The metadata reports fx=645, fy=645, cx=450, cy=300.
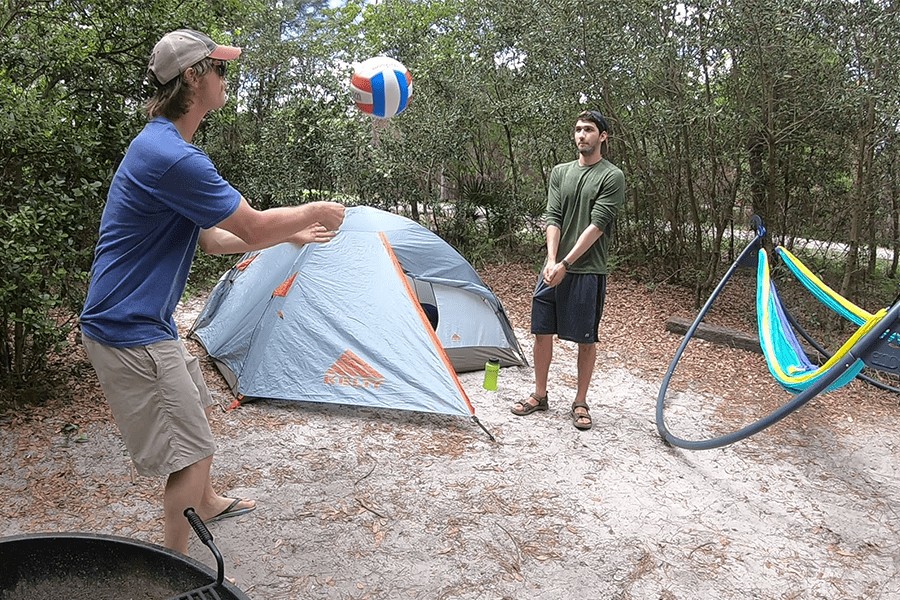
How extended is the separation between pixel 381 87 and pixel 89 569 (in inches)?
136

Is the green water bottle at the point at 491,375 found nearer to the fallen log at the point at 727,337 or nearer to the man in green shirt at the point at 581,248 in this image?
the man in green shirt at the point at 581,248

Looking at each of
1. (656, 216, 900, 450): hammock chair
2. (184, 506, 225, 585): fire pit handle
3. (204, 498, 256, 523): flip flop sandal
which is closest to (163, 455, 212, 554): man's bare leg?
(184, 506, 225, 585): fire pit handle

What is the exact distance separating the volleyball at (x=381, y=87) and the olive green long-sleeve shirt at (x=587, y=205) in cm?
124

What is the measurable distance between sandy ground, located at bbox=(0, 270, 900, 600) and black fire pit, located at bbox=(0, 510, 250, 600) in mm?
907

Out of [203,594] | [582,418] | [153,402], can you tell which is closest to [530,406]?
[582,418]

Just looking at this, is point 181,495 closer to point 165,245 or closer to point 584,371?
point 165,245

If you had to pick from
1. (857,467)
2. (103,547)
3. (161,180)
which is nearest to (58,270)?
(161,180)

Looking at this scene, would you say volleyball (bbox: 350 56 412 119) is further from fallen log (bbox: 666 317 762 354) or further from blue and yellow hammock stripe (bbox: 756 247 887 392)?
fallen log (bbox: 666 317 762 354)

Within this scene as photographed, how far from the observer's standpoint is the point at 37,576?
1496 mm

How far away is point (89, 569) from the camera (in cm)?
151

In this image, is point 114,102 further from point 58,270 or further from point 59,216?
point 58,270

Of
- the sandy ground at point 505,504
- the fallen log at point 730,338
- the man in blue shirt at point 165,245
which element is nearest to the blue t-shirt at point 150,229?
the man in blue shirt at point 165,245

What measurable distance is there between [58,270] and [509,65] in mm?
6177

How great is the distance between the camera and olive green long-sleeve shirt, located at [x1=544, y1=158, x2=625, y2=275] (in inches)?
143
